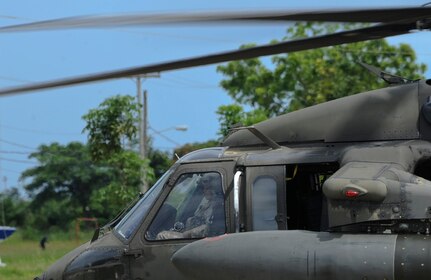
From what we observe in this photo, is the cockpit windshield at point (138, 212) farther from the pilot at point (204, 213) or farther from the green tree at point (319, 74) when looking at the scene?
the green tree at point (319, 74)

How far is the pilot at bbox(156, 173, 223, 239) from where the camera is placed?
6242mm

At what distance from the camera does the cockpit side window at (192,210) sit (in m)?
6.23

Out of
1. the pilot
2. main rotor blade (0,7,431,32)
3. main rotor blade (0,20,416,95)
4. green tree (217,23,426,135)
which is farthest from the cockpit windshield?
green tree (217,23,426,135)

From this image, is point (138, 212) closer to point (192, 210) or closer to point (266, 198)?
point (192, 210)

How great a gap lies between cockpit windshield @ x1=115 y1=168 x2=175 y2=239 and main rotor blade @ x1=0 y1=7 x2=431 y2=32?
272 cm

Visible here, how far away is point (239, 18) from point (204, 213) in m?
2.61

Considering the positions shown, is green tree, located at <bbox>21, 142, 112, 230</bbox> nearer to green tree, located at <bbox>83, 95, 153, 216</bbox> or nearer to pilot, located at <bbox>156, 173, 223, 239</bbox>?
green tree, located at <bbox>83, 95, 153, 216</bbox>

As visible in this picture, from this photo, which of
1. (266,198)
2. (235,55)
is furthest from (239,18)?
(266,198)

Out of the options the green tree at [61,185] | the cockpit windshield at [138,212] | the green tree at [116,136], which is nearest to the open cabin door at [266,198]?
the cockpit windshield at [138,212]

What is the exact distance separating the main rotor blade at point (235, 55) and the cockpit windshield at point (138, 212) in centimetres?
194

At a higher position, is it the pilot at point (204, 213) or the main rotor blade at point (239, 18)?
the main rotor blade at point (239, 18)

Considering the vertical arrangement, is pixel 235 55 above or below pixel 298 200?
above

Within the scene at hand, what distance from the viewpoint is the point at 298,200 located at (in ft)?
20.9

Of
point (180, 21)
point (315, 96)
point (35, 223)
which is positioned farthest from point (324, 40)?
point (35, 223)
